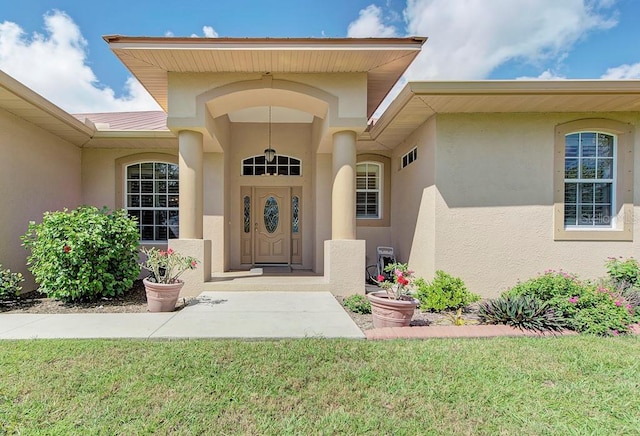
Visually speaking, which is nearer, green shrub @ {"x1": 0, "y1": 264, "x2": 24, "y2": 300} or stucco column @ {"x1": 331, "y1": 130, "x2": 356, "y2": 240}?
green shrub @ {"x1": 0, "y1": 264, "x2": 24, "y2": 300}

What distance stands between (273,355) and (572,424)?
2.74 meters

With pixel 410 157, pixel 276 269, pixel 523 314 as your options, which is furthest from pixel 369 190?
pixel 523 314

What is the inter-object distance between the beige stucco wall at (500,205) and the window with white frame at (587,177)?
44cm

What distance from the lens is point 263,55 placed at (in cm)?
593

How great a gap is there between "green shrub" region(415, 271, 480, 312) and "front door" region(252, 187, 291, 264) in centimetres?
499

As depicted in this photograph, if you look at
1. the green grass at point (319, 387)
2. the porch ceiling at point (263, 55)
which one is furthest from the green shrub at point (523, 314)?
the porch ceiling at point (263, 55)

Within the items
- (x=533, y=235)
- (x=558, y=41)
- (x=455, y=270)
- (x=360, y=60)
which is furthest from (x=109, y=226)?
(x=558, y=41)

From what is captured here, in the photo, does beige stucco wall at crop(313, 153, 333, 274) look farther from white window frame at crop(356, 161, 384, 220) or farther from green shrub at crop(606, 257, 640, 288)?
green shrub at crop(606, 257, 640, 288)

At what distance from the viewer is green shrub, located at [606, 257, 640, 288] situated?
6086mm

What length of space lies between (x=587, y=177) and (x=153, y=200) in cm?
1098

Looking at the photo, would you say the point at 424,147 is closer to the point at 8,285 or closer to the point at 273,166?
the point at 273,166

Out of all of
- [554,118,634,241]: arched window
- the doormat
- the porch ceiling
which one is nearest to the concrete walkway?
the doormat

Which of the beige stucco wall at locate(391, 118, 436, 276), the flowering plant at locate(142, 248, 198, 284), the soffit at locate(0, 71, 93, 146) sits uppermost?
the soffit at locate(0, 71, 93, 146)

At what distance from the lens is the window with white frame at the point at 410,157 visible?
7916 mm
